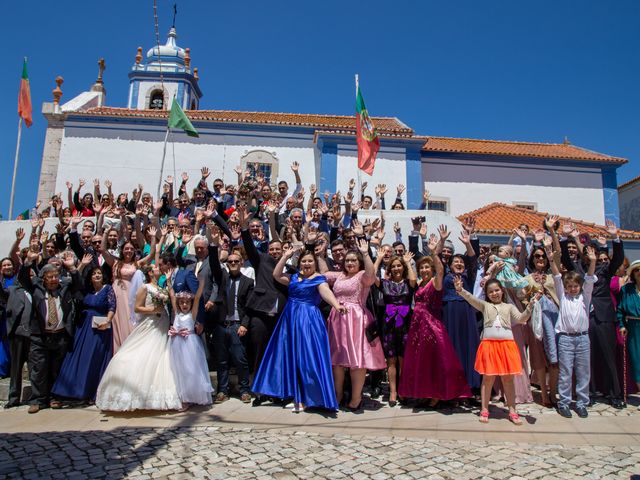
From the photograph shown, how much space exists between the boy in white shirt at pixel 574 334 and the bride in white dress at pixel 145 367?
4214 millimetres

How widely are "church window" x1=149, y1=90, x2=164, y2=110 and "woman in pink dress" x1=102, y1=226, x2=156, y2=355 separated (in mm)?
24187

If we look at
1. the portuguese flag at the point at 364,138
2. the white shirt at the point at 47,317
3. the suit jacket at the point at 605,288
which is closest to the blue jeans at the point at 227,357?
the white shirt at the point at 47,317

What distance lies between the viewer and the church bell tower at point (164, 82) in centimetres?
2805

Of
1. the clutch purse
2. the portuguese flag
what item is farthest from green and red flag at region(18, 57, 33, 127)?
the clutch purse

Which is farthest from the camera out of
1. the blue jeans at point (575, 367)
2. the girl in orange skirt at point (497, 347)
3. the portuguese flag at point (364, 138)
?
the portuguese flag at point (364, 138)

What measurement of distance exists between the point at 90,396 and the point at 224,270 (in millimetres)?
2124

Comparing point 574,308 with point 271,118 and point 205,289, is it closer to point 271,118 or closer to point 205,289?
point 205,289

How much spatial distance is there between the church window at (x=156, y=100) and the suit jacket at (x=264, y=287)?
83.8ft

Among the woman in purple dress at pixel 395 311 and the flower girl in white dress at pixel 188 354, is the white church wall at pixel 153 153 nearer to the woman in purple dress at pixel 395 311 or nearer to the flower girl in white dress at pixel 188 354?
the flower girl in white dress at pixel 188 354

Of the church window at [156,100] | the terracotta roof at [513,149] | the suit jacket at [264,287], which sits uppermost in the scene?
the church window at [156,100]

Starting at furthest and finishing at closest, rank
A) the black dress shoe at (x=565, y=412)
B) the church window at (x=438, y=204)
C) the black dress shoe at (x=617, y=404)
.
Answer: the church window at (x=438, y=204) < the black dress shoe at (x=617, y=404) < the black dress shoe at (x=565, y=412)

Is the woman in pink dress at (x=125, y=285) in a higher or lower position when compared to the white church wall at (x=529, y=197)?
lower

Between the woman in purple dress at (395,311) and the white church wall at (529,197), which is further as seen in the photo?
the white church wall at (529,197)

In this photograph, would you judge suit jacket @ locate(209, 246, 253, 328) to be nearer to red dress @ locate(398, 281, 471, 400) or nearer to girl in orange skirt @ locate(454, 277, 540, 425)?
red dress @ locate(398, 281, 471, 400)
